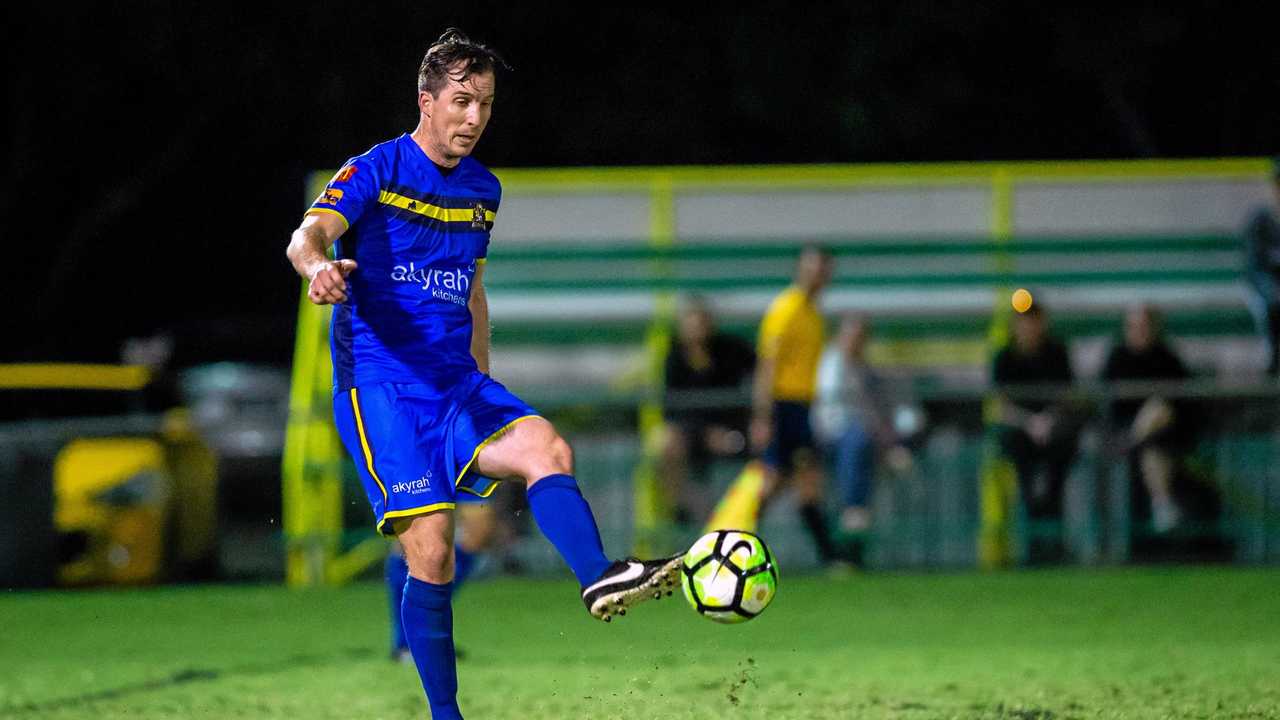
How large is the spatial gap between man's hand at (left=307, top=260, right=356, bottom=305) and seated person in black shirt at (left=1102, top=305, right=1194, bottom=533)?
32.1 feet

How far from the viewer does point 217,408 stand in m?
28.6

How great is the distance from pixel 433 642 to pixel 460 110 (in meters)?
1.78

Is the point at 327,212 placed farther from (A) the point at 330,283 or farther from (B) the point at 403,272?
(A) the point at 330,283

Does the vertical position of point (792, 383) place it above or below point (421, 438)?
above

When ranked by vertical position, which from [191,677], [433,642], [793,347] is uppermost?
[793,347]

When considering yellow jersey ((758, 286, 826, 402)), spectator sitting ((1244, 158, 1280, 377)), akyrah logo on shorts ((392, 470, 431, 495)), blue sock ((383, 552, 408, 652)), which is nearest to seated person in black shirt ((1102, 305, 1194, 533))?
spectator sitting ((1244, 158, 1280, 377))

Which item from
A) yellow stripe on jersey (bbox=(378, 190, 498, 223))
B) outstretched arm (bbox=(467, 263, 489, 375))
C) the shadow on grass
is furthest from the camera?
the shadow on grass

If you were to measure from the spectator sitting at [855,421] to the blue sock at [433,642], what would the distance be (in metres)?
7.86

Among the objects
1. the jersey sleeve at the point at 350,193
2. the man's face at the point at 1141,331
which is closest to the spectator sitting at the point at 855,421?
the man's face at the point at 1141,331

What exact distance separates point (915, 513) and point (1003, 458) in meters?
0.81

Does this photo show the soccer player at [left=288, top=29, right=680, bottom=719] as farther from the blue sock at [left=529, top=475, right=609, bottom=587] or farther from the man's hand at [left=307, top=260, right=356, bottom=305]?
the man's hand at [left=307, top=260, right=356, bottom=305]

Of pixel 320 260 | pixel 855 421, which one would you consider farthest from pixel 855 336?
pixel 320 260

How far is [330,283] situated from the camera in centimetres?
585

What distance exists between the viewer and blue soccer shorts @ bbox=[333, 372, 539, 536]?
652 cm
